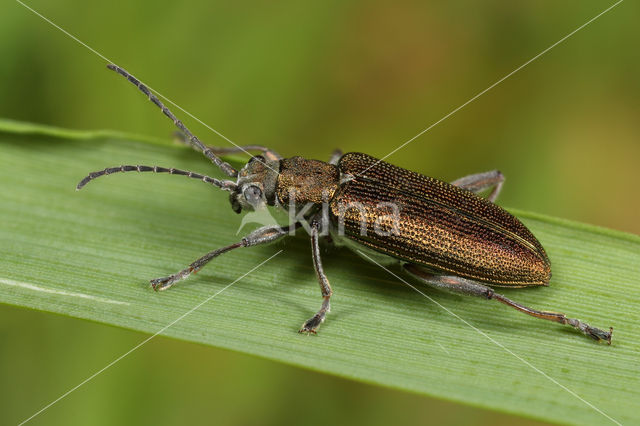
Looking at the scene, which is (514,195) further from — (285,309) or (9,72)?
(9,72)

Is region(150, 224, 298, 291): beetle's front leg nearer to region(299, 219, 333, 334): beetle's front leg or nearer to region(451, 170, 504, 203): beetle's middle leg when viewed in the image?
region(299, 219, 333, 334): beetle's front leg

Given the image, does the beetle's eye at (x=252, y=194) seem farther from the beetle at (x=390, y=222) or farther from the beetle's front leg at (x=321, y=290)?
the beetle's front leg at (x=321, y=290)

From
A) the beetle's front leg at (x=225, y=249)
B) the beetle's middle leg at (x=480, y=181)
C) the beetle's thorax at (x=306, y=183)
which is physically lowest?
the beetle's front leg at (x=225, y=249)

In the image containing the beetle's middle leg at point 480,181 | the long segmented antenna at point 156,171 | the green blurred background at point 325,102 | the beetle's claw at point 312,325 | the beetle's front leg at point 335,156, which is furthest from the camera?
the beetle's front leg at point 335,156

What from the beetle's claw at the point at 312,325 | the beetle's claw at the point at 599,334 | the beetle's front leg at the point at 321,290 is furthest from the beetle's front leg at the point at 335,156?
the beetle's claw at the point at 599,334

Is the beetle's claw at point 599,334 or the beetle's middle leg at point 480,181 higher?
the beetle's middle leg at point 480,181

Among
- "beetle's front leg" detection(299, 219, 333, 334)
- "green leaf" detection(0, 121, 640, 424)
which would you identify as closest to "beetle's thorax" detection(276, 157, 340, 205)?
"beetle's front leg" detection(299, 219, 333, 334)

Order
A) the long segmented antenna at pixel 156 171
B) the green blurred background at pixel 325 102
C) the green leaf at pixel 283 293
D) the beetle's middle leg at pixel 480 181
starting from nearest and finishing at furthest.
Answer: the green leaf at pixel 283 293 → the long segmented antenna at pixel 156 171 → the green blurred background at pixel 325 102 → the beetle's middle leg at pixel 480 181

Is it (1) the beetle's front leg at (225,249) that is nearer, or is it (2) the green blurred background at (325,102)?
(1) the beetle's front leg at (225,249)
